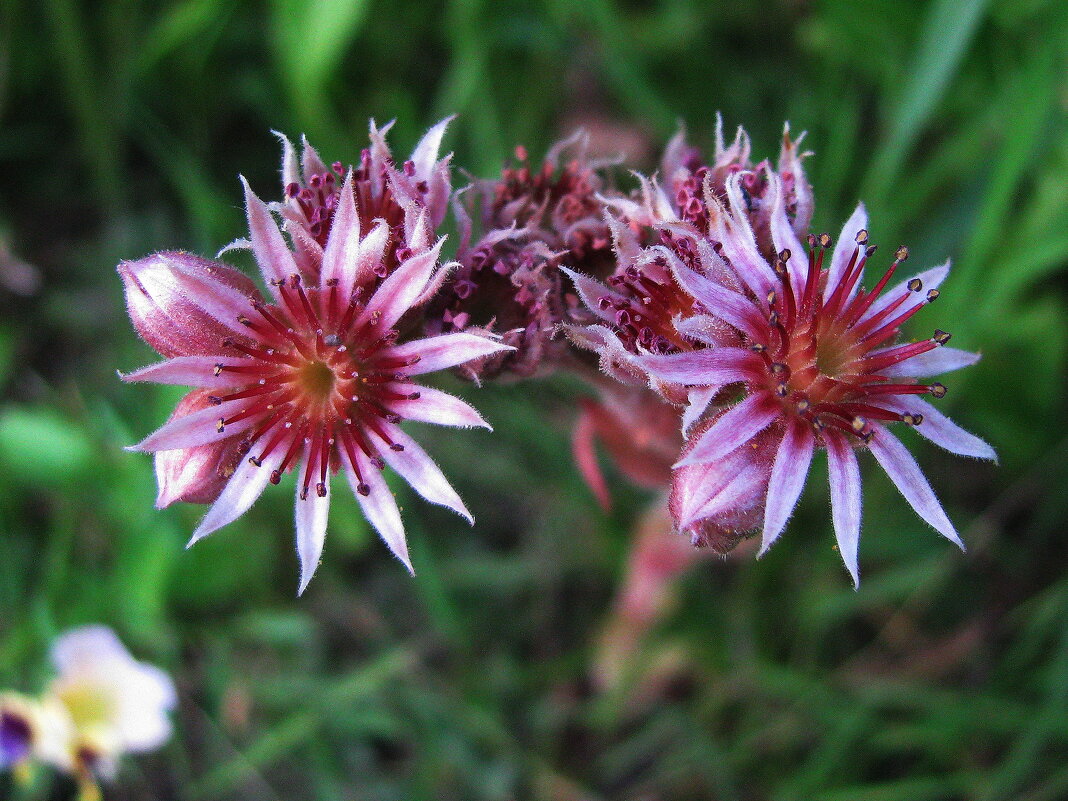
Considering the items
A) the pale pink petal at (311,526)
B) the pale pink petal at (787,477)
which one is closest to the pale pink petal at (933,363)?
the pale pink petal at (787,477)

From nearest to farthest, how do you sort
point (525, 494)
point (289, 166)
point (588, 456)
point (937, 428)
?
point (937, 428)
point (289, 166)
point (588, 456)
point (525, 494)

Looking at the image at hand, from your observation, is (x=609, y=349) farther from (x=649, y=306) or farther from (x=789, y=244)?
(x=789, y=244)

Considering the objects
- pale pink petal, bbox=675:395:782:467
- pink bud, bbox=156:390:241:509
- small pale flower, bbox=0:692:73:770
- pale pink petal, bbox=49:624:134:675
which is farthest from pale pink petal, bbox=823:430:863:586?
small pale flower, bbox=0:692:73:770

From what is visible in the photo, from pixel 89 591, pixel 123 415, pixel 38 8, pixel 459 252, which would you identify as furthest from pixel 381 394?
pixel 38 8

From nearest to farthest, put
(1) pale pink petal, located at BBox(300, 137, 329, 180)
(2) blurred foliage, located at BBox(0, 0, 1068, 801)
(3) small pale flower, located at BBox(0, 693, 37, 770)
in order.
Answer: (1) pale pink petal, located at BBox(300, 137, 329, 180) → (3) small pale flower, located at BBox(0, 693, 37, 770) → (2) blurred foliage, located at BBox(0, 0, 1068, 801)

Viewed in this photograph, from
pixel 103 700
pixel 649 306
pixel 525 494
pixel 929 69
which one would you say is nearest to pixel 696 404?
pixel 649 306

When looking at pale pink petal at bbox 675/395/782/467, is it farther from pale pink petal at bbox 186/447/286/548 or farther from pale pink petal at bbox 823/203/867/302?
pale pink petal at bbox 186/447/286/548

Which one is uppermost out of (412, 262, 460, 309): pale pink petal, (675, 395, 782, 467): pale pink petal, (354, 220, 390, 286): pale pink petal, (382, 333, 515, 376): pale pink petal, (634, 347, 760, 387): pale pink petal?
(354, 220, 390, 286): pale pink petal
